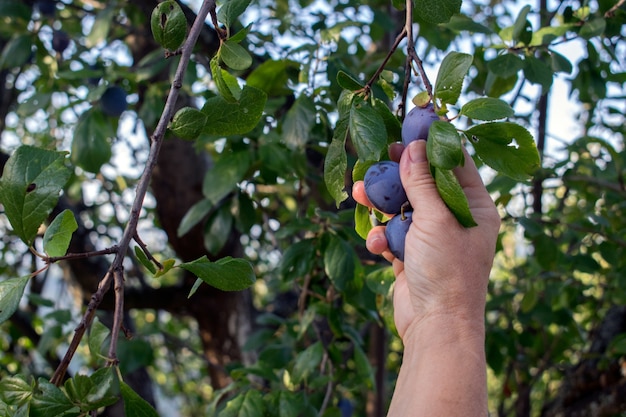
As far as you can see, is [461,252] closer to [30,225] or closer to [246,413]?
[30,225]

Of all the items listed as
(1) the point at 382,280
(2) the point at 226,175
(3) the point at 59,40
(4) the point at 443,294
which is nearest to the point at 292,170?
(2) the point at 226,175

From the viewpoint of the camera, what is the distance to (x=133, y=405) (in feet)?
Answer: 3.28

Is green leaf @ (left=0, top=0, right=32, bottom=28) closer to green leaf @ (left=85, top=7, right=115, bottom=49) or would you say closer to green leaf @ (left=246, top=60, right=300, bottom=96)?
green leaf @ (left=85, top=7, right=115, bottom=49)

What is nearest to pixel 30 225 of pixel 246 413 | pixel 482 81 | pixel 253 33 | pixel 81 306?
pixel 246 413

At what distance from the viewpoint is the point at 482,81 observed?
195cm

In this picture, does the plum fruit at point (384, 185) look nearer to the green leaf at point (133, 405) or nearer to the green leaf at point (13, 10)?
the green leaf at point (133, 405)

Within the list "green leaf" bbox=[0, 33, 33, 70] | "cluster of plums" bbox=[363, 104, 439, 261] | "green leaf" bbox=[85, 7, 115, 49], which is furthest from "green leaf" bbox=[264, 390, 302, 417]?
"green leaf" bbox=[0, 33, 33, 70]

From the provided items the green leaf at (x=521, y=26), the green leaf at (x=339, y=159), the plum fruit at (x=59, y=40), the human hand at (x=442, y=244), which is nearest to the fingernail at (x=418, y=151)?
the human hand at (x=442, y=244)

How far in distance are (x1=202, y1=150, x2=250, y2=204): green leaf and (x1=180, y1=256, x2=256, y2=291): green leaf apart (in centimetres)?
71

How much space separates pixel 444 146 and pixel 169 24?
43 centimetres

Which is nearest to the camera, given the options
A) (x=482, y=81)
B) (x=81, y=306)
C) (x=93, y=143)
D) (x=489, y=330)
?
(x=93, y=143)

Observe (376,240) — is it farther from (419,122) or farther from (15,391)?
(15,391)

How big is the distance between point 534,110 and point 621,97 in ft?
1.86

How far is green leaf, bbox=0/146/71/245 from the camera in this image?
93 centimetres
